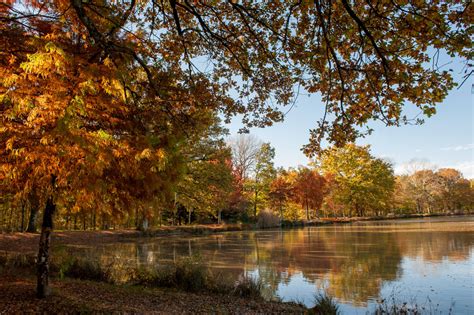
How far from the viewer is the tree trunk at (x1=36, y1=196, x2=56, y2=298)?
17.2ft

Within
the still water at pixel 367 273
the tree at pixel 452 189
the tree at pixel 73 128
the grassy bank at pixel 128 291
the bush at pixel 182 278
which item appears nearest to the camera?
the tree at pixel 73 128

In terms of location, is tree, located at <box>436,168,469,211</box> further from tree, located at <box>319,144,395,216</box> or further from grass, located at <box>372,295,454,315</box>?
grass, located at <box>372,295,454,315</box>

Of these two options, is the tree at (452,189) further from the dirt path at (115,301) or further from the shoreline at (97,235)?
the dirt path at (115,301)

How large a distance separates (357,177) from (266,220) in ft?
73.1

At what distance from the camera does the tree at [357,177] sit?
49.1 metres

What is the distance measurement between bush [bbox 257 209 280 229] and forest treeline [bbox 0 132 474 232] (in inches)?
4.2

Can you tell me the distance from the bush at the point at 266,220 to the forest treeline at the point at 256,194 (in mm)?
106

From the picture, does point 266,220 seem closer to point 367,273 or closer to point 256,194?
point 256,194

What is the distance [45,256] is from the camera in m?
5.41

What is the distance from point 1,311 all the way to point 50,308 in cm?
59

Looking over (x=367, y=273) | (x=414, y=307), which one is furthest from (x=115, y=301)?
(x=367, y=273)

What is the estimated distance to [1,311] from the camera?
4.38 meters

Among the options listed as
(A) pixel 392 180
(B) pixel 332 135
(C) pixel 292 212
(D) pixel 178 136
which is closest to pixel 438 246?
(B) pixel 332 135

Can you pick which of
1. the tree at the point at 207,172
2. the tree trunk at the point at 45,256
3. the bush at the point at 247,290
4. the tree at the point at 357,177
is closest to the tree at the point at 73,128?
the tree trunk at the point at 45,256
